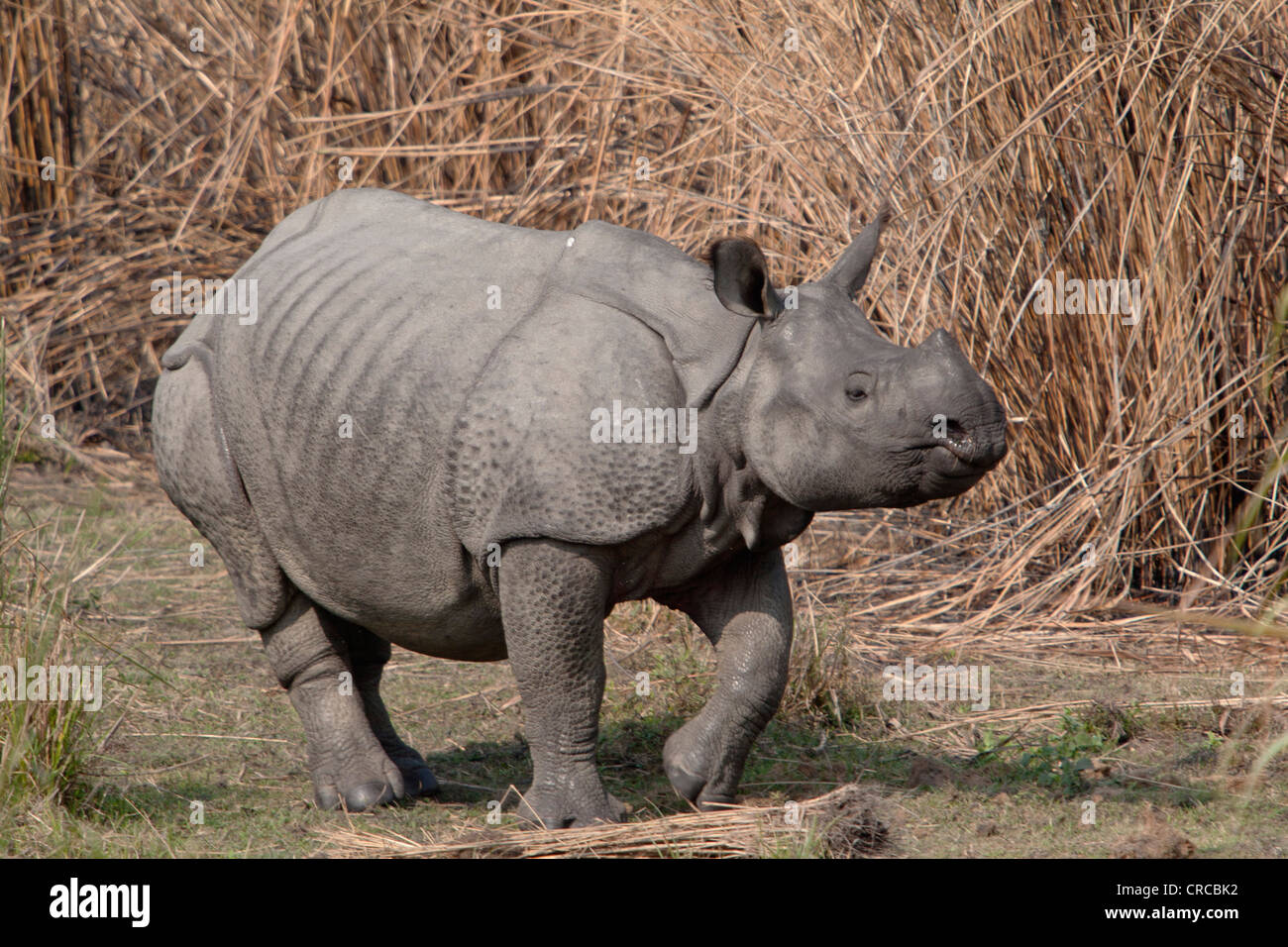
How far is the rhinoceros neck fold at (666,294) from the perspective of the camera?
3.58m

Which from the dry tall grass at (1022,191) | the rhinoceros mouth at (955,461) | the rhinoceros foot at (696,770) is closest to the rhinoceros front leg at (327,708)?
the rhinoceros foot at (696,770)

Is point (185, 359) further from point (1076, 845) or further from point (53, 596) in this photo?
point (1076, 845)

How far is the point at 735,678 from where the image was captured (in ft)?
12.5

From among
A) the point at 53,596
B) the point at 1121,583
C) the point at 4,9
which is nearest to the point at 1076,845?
the point at 1121,583

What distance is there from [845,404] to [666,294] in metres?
0.55

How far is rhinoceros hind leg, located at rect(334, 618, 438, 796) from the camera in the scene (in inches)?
171

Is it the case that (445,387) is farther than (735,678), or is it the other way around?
(735,678)

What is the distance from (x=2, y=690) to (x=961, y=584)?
11.4 feet

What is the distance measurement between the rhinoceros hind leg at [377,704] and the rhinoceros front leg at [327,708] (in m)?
0.08

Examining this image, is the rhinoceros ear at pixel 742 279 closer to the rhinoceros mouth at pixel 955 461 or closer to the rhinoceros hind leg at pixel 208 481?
the rhinoceros mouth at pixel 955 461

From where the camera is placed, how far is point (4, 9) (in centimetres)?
819

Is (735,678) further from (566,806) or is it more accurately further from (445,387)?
(445,387)

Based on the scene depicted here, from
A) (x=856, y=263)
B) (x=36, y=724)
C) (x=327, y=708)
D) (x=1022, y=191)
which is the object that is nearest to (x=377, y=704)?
(x=327, y=708)

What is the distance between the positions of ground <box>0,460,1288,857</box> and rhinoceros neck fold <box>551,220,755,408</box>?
1.06 metres
